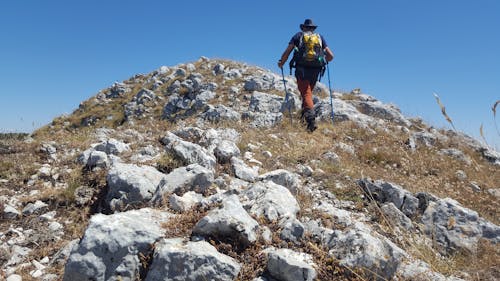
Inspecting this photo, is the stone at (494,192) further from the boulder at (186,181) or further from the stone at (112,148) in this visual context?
the stone at (112,148)

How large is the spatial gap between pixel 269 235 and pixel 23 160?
5598 mm

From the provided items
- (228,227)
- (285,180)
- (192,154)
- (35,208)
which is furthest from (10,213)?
(285,180)

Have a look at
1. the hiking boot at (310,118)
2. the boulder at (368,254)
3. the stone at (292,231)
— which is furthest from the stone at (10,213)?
the hiking boot at (310,118)

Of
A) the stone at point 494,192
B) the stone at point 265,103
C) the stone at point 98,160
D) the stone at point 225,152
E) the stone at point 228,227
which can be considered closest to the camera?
the stone at point 228,227

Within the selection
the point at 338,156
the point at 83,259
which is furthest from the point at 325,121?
the point at 83,259

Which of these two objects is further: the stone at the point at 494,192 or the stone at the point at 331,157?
the stone at the point at 494,192

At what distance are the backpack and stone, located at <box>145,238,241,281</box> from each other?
26.2 feet

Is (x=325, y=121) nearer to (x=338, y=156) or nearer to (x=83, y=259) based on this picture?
(x=338, y=156)

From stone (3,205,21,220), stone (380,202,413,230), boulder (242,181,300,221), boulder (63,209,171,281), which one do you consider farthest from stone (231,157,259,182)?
stone (3,205,21,220)

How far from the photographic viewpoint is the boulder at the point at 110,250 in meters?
3.68

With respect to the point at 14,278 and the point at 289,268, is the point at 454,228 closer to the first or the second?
the point at 289,268

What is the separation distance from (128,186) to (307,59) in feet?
22.8

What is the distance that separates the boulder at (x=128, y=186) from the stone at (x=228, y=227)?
1581 mm

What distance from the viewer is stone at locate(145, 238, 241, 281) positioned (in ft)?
11.5
